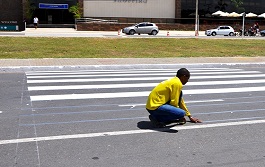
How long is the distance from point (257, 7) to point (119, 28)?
28.2 metres

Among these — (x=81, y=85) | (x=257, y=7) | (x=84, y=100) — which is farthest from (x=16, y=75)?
(x=257, y=7)

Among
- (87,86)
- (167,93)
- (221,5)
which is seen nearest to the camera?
(167,93)

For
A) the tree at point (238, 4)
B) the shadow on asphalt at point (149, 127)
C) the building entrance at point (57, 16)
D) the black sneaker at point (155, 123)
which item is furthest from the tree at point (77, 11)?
the black sneaker at point (155, 123)

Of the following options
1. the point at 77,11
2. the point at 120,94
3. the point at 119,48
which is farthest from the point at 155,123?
the point at 77,11

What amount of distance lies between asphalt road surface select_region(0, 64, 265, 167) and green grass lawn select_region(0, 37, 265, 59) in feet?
26.9

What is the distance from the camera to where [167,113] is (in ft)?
22.4

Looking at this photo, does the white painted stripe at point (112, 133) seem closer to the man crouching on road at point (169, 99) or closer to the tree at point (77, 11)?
the man crouching on road at point (169, 99)

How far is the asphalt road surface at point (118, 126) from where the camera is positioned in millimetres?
5578

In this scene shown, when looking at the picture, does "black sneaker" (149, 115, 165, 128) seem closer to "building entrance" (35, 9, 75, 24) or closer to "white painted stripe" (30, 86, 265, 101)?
"white painted stripe" (30, 86, 265, 101)

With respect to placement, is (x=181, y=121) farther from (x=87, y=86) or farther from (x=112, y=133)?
(x=87, y=86)

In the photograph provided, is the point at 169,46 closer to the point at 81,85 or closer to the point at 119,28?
the point at 81,85

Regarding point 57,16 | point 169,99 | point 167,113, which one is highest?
point 57,16

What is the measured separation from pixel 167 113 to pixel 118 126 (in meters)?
1.06

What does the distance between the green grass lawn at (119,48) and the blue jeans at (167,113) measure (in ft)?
44.5
